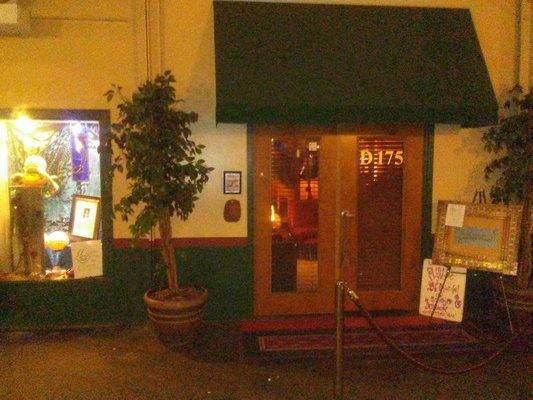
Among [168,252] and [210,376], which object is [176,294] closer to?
[168,252]

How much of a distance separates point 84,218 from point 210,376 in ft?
9.07

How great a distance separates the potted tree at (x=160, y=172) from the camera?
5.59 m

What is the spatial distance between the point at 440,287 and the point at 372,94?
2376 mm

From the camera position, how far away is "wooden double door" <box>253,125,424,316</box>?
679cm

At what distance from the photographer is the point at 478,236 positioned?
239 inches

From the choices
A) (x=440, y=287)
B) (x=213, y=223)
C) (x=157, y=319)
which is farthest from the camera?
(x=213, y=223)

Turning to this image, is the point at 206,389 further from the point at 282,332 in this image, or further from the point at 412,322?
the point at 412,322

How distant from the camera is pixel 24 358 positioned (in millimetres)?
5652

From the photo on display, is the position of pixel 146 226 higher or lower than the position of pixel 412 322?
higher

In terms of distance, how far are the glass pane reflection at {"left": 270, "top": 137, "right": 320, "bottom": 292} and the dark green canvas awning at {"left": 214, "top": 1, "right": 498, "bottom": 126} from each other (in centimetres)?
85

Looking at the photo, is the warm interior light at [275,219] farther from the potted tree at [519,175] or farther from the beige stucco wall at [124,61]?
the potted tree at [519,175]

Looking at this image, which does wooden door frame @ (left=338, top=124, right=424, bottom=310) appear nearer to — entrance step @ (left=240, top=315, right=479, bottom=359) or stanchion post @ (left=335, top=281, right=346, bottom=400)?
entrance step @ (left=240, top=315, right=479, bottom=359)

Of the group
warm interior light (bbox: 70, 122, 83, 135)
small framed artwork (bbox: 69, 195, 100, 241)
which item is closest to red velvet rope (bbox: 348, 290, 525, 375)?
small framed artwork (bbox: 69, 195, 100, 241)

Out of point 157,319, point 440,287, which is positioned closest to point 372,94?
point 440,287
